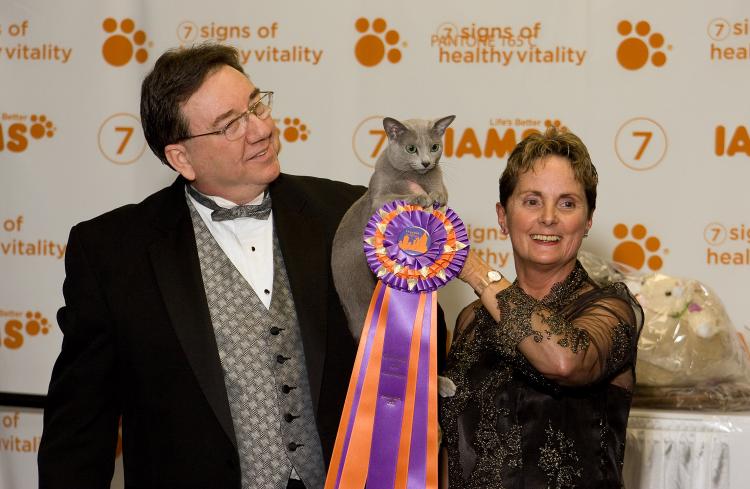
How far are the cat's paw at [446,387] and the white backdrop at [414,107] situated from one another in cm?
107

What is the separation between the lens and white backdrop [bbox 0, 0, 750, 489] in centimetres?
251

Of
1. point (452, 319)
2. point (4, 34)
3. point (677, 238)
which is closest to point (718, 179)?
point (677, 238)

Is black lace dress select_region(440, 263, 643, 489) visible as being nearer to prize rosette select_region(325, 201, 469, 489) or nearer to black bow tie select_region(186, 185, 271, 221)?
prize rosette select_region(325, 201, 469, 489)

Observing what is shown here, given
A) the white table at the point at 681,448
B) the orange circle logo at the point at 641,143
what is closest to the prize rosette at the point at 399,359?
the white table at the point at 681,448

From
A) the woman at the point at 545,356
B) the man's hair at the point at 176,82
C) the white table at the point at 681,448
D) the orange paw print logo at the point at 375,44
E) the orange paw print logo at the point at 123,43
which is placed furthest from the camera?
the orange paw print logo at the point at 123,43

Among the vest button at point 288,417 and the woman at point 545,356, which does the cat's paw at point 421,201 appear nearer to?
the woman at point 545,356

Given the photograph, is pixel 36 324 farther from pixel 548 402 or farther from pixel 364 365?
pixel 548 402

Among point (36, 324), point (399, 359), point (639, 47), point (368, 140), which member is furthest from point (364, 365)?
point (36, 324)

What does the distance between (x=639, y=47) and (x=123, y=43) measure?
5.31ft

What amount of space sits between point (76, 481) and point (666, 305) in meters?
1.42

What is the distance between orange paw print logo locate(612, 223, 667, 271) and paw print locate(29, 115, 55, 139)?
1.83m

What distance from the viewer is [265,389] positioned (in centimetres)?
150

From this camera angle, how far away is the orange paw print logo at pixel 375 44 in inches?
104

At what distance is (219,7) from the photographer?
2705mm
